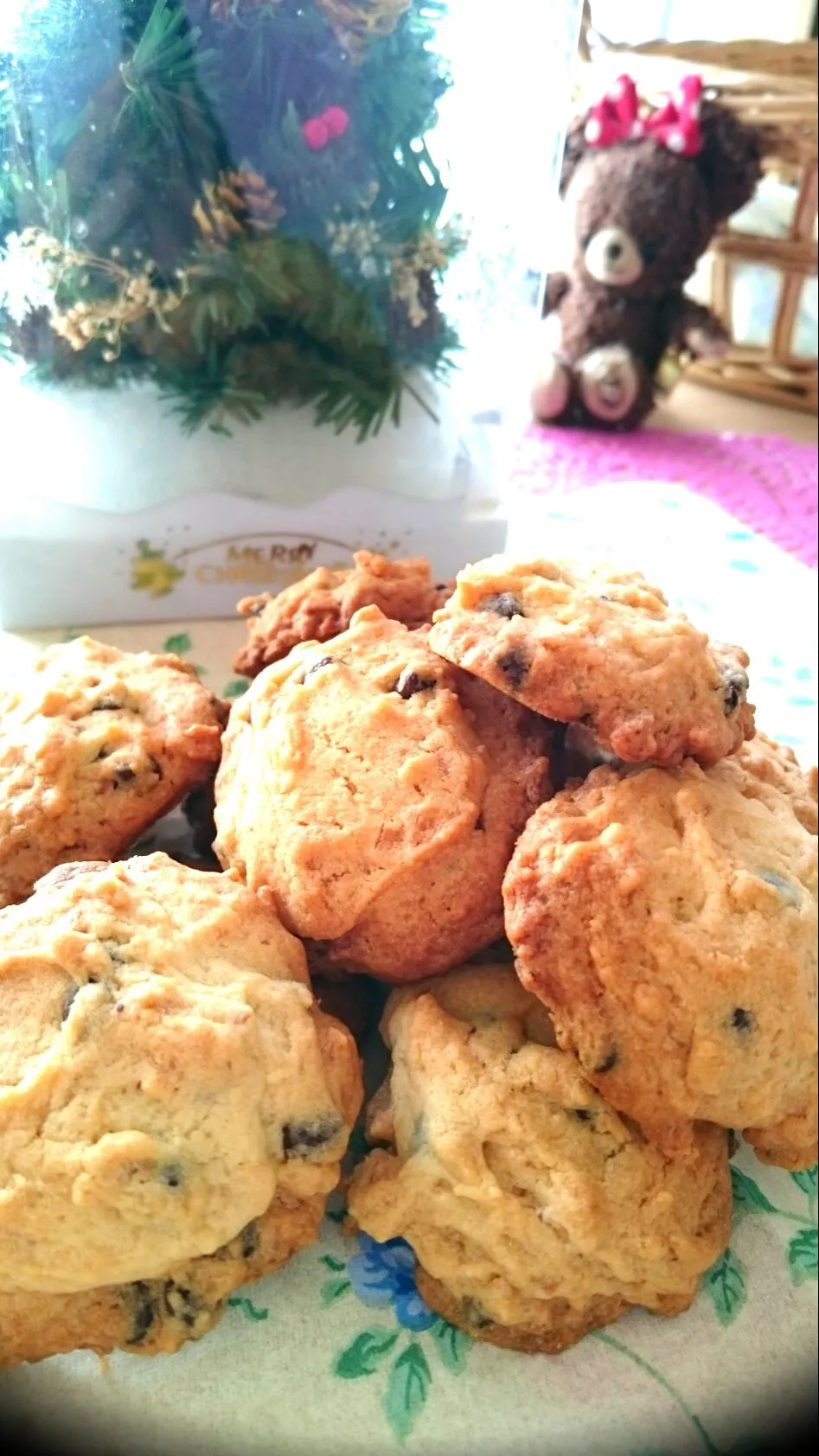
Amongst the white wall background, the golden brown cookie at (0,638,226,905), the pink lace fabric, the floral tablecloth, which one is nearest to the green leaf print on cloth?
the floral tablecloth

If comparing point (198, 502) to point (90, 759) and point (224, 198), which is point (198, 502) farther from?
point (90, 759)

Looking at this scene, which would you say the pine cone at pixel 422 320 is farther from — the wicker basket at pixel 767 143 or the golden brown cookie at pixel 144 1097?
the wicker basket at pixel 767 143

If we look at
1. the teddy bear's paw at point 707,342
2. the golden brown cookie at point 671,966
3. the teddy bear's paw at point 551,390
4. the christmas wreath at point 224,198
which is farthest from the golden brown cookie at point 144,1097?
the teddy bear's paw at point 707,342

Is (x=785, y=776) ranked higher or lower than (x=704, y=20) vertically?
lower

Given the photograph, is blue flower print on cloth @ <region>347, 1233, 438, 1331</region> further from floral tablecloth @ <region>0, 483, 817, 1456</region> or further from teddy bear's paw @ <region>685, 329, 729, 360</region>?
teddy bear's paw @ <region>685, 329, 729, 360</region>

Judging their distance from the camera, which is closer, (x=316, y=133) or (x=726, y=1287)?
(x=726, y=1287)

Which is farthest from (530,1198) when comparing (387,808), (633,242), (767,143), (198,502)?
(767,143)
